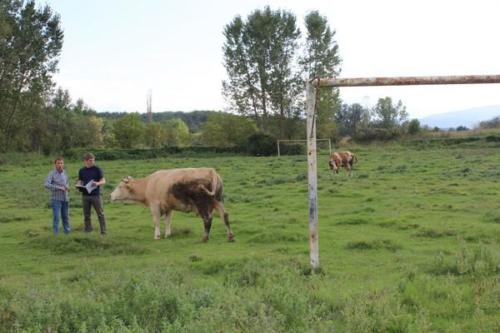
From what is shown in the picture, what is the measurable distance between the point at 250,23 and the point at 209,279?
48.5m

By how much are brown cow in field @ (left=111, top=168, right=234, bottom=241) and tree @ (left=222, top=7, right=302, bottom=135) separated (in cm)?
4139

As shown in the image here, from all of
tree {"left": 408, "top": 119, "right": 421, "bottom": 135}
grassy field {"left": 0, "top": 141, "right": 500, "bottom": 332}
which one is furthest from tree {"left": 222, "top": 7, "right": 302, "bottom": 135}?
grassy field {"left": 0, "top": 141, "right": 500, "bottom": 332}

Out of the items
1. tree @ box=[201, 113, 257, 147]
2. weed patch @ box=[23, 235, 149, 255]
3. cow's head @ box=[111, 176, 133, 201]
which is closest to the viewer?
weed patch @ box=[23, 235, 149, 255]

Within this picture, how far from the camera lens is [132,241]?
12805 mm

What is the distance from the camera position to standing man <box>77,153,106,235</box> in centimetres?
1334

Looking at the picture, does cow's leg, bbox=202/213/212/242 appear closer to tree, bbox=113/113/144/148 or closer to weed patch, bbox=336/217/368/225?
weed patch, bbox=336/217/368/225

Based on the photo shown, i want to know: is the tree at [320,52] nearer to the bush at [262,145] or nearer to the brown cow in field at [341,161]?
the bush at [262,145]

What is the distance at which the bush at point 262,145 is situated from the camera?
50.7 metres

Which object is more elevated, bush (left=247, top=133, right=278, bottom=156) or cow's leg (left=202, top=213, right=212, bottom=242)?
bush (left=247, top=133, right=278, bottom=156)

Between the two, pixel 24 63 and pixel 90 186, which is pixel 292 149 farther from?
pixel 90 186

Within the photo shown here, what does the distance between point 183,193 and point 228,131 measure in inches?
1773

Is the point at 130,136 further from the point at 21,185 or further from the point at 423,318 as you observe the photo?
the point at 423,318

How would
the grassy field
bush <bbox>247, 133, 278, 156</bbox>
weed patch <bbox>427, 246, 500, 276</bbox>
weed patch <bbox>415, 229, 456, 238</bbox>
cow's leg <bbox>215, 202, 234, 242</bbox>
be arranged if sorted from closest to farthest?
the grassy field, weed patch <bbox>427, 246, 500, 276</bbox>, weed patch <bbox>415, 229, 456, 238</bbox>, cow's leg <bbox>215, 202, 234, 242</bbox>, bush <bbox>247, 133, 278, 156</bbox>

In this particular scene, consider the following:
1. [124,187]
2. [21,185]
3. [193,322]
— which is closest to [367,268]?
[193,322]
